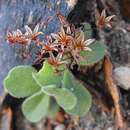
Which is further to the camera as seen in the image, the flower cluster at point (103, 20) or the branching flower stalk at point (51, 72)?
the flower cluster at point (103, 20)

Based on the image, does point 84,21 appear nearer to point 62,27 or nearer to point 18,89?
point 62,27

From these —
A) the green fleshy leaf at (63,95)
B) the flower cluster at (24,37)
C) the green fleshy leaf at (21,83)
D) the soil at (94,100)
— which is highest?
the flower cluster at (24,37)

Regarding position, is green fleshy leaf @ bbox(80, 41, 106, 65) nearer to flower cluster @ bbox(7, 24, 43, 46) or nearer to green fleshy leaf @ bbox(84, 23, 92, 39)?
green fleshy leaf @ bbox(84, 23, 92, 39)

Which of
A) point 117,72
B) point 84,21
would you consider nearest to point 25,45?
point 84,21

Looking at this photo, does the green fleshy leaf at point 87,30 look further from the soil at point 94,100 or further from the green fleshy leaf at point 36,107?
the green fleshy leaf at point 36,107

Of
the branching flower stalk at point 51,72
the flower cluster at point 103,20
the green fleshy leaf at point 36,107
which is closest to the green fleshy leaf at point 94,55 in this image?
the branching flower stalk at point 51,72

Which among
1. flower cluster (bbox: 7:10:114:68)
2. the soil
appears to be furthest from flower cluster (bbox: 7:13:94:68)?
the soil
